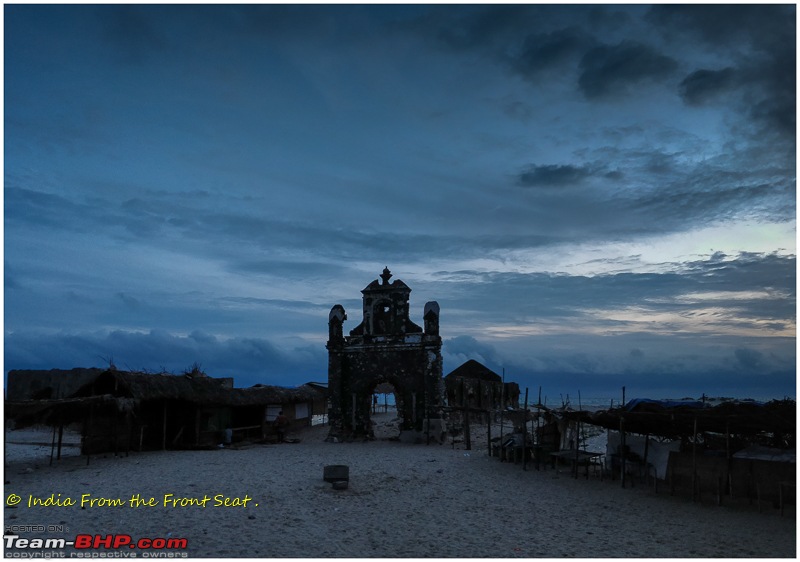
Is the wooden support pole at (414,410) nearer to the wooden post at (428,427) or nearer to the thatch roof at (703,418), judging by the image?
the wooden post at (428,427)

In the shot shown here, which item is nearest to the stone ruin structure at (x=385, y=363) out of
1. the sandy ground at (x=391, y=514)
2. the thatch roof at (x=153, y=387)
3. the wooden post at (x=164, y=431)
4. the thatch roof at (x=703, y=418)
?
the thatch roof at (x=153, y=387)

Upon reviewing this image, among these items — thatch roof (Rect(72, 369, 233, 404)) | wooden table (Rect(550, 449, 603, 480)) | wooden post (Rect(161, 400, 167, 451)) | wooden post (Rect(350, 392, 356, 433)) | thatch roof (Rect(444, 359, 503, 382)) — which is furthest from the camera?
thatch roof (Rect(444, 359, 503, 382))

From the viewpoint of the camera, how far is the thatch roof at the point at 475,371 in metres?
54.2

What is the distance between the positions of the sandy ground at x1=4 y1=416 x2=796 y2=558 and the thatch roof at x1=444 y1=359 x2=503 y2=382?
1170 inches

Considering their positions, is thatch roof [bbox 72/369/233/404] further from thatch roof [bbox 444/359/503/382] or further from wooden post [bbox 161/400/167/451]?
thatch roof [bbox 444/359/503/382]

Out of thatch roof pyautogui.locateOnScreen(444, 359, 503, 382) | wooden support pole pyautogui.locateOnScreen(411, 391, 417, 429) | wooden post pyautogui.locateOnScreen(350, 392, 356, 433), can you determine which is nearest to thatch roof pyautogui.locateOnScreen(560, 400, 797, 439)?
wooden support pole pyautogui.locateOnScreen(411, 391, 417, 429)

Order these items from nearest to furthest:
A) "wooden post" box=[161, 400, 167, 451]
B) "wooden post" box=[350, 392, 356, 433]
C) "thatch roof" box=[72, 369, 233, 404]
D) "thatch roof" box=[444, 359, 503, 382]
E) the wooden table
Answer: the wooden table → "thatch roof" box=[72, 369, 233, 404] → "wooden post" box=[161, 400, 167, 451] → "wooden post" box=[350, 392, 356, 433] → "thatch roof" box=[444, 359, 503, 382]

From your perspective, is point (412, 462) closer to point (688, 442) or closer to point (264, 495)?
point (264, 495)

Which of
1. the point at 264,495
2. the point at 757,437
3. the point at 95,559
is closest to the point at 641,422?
the point at 757,437

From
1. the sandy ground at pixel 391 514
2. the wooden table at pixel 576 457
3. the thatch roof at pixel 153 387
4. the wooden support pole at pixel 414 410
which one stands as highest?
the thatch roof at pixel 153 387

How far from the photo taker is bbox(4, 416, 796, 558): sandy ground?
1273cm

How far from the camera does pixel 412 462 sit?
25.3m

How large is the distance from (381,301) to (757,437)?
20245 millimetres

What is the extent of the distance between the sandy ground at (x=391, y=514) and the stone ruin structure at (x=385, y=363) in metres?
8.67
